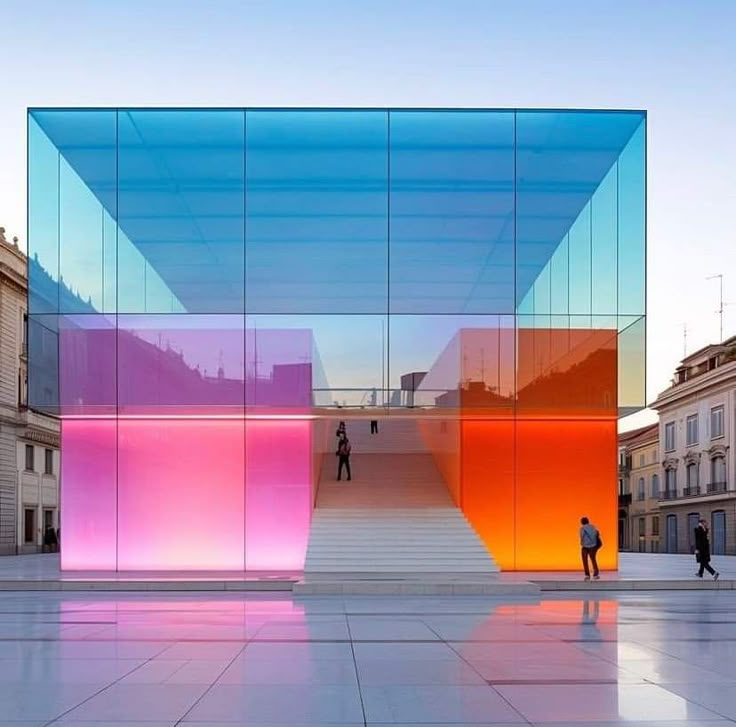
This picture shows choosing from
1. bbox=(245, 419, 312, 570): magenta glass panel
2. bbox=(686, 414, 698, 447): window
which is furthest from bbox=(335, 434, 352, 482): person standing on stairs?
bbox=(686, 414, 698, 447): window

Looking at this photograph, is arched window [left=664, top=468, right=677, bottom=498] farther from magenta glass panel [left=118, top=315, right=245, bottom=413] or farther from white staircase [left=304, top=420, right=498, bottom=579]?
magenta glass panel [left=118, top=315, right=245, bottom=413]

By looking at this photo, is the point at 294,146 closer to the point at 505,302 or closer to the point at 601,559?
the point at 505,302

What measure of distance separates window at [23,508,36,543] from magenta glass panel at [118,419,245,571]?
33058 mm

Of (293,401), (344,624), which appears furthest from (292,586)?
(344,624)

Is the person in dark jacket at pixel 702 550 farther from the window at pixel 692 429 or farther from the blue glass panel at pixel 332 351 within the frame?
the window at pixel 692 429

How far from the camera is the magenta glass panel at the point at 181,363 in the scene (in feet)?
86.3

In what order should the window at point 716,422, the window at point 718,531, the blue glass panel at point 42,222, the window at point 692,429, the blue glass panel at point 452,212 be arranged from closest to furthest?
the blue glass panel at point 42,222
the blue glass panel at point 452,212
the window at point 718,531
the window at point 716,422
the window at point 692,429

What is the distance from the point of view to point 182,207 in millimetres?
26578

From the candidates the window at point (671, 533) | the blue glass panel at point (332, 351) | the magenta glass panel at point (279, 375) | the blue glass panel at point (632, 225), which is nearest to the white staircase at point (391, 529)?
the blue glass panel at point (332, 351)

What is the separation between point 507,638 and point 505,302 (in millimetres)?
14116

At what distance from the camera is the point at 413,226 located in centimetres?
2683

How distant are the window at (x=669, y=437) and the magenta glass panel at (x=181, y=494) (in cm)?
5895

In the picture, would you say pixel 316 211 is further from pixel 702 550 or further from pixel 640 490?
pixel 640 490

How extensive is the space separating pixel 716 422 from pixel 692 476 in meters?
6.61
